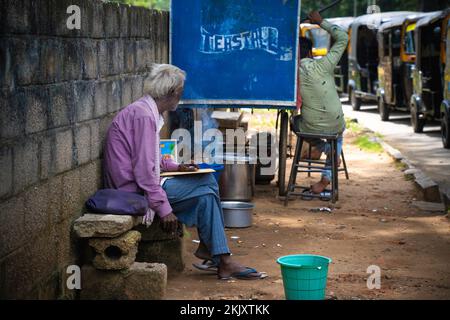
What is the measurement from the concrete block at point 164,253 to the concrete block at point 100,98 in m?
1.02

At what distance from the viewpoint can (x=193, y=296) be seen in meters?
5.95

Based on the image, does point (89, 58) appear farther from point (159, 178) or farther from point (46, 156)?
point (46, 156)

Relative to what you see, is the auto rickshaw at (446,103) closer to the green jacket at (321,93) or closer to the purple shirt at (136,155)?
the green jacket at (321,93)

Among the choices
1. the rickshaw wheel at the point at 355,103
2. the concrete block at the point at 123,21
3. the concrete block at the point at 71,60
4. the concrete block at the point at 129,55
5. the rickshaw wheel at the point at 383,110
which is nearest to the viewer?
the concrete block at the point at 71,60

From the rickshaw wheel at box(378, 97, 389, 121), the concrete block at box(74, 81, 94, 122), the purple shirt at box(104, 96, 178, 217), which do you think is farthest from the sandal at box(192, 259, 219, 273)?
the rickshaw wheel at box(378, 97, 389, 121)

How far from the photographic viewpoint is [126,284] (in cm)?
566

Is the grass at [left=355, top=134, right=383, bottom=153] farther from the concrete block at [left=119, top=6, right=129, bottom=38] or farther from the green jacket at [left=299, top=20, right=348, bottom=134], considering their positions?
the concrete block at [left=119, top=6, right=129, bottom=38]

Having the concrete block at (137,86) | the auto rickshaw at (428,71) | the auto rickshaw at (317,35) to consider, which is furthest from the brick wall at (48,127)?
the auto rickshaw at (317,35)

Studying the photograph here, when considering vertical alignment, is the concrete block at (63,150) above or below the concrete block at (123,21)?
below

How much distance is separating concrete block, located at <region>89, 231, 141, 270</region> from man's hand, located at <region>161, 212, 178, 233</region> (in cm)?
42

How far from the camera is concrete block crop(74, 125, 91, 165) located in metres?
5.82

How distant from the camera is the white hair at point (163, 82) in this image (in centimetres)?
620

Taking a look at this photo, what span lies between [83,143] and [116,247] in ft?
2.58

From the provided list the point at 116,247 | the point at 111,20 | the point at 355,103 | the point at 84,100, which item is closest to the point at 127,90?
the point at 111,20
